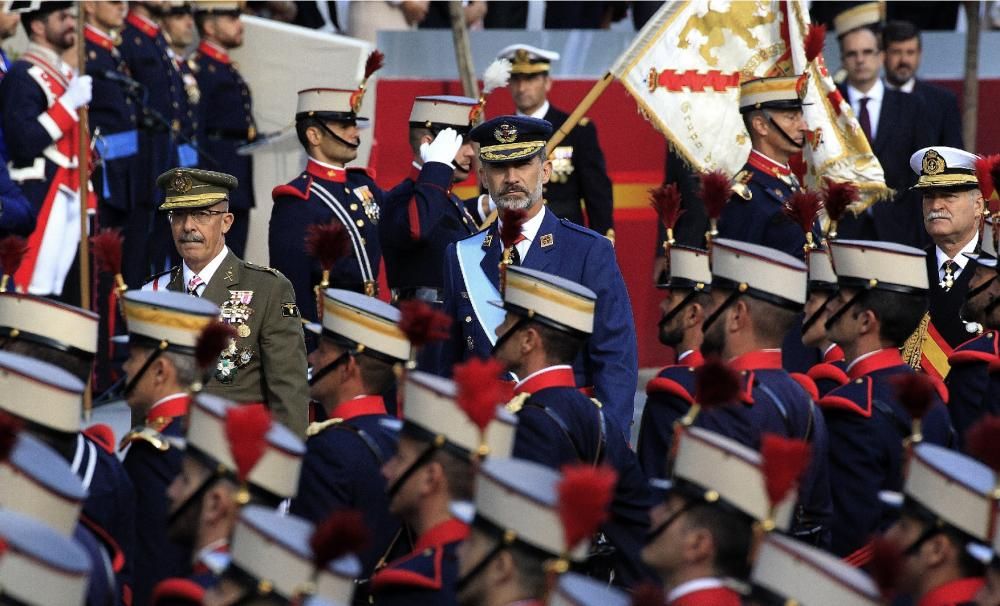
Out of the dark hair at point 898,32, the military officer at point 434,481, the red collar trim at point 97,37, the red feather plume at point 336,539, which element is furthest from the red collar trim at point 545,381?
the dark hair at point 898,32

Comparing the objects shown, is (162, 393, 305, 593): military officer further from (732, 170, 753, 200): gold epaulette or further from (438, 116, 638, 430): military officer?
(732, 170, 753, 200): gold epaulette

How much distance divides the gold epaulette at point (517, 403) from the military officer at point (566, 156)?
5172 millimetres

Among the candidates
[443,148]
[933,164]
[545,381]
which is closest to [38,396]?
[545,381]

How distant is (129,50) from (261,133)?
3.80 ft

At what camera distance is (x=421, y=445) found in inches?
193

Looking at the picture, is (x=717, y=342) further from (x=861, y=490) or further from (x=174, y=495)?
(x=174, y=495)

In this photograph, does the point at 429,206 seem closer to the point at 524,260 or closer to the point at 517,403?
the point at 524,260

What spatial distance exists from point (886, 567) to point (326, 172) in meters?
4.82

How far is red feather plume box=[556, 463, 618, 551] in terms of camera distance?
4027mm

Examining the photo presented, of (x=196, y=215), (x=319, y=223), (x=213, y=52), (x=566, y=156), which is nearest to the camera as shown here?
(x=196, y=215)

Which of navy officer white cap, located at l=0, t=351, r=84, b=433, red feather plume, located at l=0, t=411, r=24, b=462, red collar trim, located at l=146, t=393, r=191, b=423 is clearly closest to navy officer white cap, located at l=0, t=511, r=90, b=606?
red feather plume, located at l=0, t=411, r=24, b=462

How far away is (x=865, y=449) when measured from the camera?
5.90 m

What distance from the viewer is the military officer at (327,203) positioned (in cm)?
811

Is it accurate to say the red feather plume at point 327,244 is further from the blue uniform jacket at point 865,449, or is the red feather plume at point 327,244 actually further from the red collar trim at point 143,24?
the red collar trim at point 143,24
